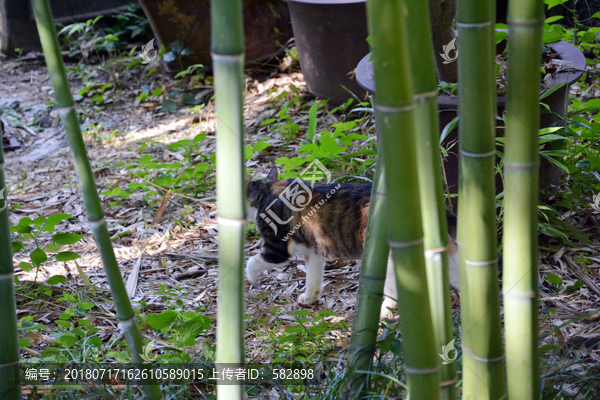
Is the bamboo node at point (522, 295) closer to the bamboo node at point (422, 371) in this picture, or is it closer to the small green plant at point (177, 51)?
the bamboo node at point (422, 371)

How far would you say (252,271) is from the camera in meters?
2.19

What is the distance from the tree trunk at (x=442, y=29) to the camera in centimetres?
200

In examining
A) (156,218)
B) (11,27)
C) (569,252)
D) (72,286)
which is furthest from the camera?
(11,27)

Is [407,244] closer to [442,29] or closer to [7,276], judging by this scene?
[7,276]

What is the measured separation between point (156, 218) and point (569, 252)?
1938 mm

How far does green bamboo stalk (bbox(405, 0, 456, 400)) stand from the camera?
79 cm

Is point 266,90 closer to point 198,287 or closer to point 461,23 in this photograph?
point 198,287

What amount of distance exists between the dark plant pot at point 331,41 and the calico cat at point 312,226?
1.32 metres

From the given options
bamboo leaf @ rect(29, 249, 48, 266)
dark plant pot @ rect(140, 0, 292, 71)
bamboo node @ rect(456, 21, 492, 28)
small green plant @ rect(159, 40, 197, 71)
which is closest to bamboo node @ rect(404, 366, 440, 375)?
bamboo node @ rect(456, 21, 492, 28)

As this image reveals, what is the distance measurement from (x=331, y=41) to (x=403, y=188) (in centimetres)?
278

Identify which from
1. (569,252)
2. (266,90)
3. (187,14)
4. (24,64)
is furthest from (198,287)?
(24,64)

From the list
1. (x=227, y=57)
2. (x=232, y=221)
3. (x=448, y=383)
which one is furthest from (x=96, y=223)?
(x=448, y=383)

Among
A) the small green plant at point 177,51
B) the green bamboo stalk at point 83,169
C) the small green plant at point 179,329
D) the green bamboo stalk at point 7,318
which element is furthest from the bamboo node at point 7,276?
the small green plant at point 177,51

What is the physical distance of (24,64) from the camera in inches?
212
